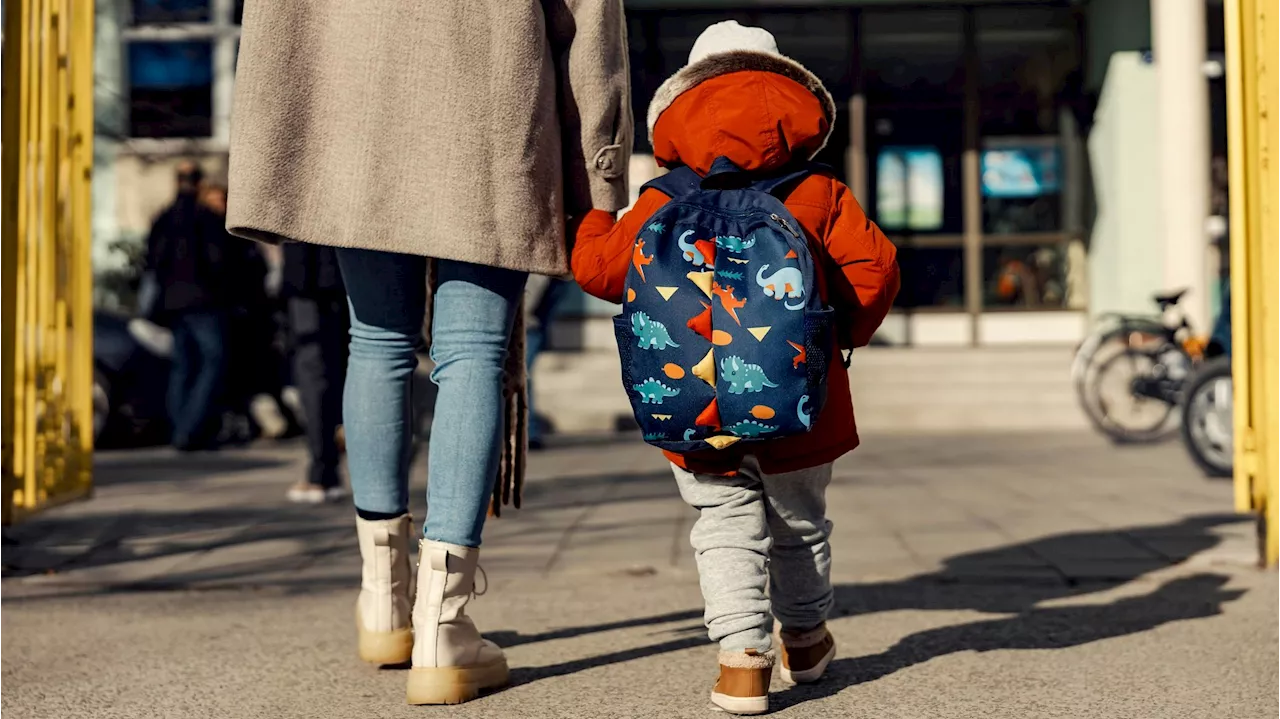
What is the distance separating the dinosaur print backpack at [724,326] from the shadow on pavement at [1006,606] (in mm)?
575

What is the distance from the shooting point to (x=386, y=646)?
3.05 metres

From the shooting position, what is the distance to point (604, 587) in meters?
4.15

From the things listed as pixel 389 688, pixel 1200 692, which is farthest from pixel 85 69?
pixel 1200 692

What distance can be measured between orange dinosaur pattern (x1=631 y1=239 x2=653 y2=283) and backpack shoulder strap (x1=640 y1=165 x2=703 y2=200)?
7.4 inches

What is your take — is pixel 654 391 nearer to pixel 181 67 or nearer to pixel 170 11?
pixel 170 11

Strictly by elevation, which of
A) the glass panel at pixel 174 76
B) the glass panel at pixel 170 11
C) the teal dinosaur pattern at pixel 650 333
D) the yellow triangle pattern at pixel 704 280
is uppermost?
the glass panel at pixel 170 11

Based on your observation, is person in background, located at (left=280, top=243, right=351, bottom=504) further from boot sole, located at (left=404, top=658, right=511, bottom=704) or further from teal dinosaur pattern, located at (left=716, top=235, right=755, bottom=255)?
teal dinosaur pattern, located at (left=716, top=235, right=755, bottom=255)

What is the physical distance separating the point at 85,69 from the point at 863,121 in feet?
32.1

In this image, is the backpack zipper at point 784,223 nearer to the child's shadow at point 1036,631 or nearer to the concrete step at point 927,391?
the child's shadow at point 1036,631

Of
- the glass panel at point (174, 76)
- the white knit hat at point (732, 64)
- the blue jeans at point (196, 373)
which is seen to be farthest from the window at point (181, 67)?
the white knit hat at point (732, 64)

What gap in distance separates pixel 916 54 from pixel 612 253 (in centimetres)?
1180

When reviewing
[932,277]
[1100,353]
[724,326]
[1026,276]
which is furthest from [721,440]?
[1026,276]

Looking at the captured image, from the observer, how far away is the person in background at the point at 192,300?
9297 millimetres

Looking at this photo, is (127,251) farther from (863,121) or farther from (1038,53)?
(1038,53)
